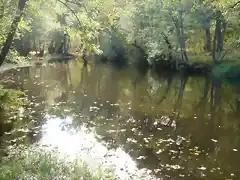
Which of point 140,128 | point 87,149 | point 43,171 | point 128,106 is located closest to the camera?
point 43,171

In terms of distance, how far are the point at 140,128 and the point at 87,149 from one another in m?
4.42

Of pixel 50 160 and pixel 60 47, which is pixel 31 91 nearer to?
pixel 50 160

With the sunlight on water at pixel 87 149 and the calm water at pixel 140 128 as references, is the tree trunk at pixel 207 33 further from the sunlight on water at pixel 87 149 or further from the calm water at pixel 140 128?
the sunlight on water at pixel 87 149

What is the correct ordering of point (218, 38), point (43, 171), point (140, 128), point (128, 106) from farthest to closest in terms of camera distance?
point (218, 38)
point (128, 106)
point (140, 128)
point (43, 171)

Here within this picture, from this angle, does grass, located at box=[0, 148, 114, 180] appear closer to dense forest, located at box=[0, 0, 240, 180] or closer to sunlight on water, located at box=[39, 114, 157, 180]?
dense forest, located at box=[0, 0, 240, 180]

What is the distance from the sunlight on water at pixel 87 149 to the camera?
42.5ft

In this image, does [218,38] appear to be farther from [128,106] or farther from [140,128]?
[140,128]

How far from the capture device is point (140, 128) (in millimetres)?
18797

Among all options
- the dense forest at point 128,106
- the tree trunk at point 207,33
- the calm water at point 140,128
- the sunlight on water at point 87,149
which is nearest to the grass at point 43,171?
the dense forest at point 128,106

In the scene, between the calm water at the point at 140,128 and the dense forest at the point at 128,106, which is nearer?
the dense forest at the point at 128,106

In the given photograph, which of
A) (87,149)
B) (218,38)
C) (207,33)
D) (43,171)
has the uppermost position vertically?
(207,33)

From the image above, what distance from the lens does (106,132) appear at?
18.1 metres

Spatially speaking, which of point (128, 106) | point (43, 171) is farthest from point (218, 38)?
point (43, 171)

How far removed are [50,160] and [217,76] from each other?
35086 millimetres
